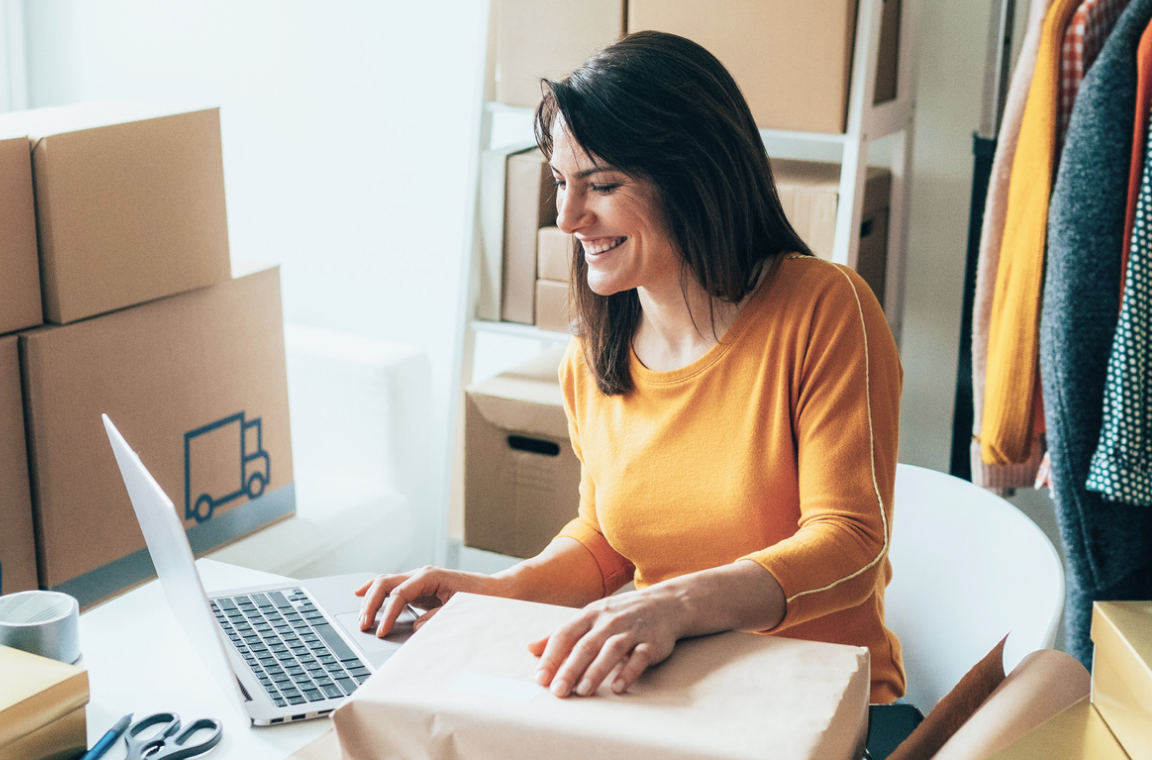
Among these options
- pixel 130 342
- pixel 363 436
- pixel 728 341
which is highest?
pixel 728 341

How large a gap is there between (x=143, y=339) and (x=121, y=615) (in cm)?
46

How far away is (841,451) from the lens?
1015mm

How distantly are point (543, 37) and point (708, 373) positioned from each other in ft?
3.04

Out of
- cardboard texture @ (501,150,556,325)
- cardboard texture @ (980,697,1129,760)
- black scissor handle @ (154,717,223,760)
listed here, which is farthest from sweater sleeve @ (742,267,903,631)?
cardboard texture @ (501,150,556,325)

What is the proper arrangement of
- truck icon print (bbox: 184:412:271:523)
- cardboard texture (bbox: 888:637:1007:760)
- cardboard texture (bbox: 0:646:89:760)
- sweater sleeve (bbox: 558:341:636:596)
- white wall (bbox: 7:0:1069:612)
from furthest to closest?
1. white wall (bbox: 7:0:1069:612)
2. truck icon print (bbox: 184:412:271:523)
3. sweater sleeve (bbox: 558:341:636:596)
4. cardboard texture (bbox: 0:646:89:760)
5. cardboard texture (bbox: 888:637:1007:760)

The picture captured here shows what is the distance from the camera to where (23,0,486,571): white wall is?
2303 millimetres

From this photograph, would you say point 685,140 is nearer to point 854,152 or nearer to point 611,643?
point 611,643

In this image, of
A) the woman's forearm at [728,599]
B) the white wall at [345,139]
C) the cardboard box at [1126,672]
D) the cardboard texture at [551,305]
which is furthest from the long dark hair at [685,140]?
the white wall at [345,139]

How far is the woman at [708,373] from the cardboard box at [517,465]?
676 millimetres

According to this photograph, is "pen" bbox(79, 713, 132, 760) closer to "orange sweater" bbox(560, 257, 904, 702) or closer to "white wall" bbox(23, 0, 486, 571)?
"orange sweater" bbox(560, 257, 904, 702)

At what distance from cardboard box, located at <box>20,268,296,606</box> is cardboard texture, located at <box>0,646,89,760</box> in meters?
0.56

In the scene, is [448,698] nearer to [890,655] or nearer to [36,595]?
[36,595]

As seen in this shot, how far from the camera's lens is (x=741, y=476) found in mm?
1083

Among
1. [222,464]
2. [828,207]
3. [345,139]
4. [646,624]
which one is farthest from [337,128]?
[646,624]
